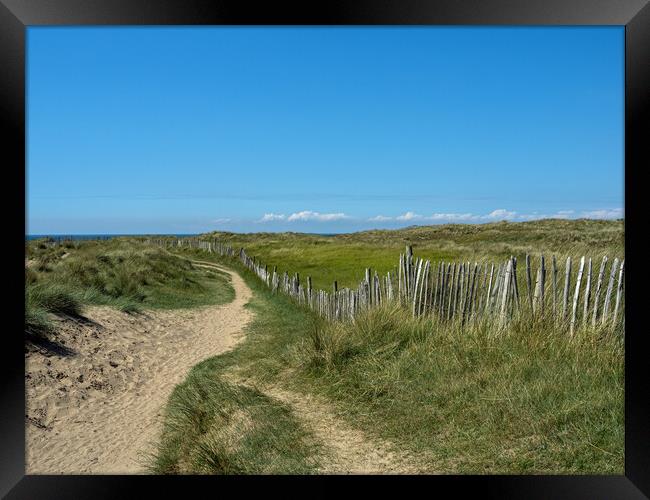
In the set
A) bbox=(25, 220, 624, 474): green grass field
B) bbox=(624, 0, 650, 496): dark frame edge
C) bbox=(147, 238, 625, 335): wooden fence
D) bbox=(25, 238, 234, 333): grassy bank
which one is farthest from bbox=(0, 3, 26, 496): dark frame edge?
bbox=(25, 238, 234, 333): grassy bank

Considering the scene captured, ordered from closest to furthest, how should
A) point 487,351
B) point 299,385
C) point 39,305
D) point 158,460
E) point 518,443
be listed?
point 518,443 < point 158,460 < point 487,351 < point 299,385 < point 39,305

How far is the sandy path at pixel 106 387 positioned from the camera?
192 inches

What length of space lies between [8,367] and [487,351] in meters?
4.30

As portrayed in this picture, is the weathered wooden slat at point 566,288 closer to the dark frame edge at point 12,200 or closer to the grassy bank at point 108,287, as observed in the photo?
the dark frame edge at point 12,200

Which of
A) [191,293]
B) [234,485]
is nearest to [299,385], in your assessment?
[234,485]

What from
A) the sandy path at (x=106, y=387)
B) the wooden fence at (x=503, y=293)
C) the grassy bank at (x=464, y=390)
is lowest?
the sandy path at (x=106, y=387)

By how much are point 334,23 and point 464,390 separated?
3412 millimetres

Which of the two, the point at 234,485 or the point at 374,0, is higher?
the point at 374,0

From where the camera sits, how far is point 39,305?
26.4ft

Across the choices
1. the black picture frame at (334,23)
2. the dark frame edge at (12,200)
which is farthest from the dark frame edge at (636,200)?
the dark frame edge at (12,200)

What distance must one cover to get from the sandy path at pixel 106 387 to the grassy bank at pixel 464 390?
641 mm

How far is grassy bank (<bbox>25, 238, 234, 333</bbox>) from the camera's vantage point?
837 cm

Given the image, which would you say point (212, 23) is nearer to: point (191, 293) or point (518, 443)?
point (518, 443)

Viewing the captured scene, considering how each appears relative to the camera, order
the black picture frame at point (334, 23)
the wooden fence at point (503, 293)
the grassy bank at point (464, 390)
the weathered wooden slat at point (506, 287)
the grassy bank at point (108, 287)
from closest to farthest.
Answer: the black picture frame at point (334, 23), the grassy bank at point (464, 390), the wooden fence at point (503, 293), the weathered wooden slat at point (506, 287), the grassy bank at point (108, 287)
